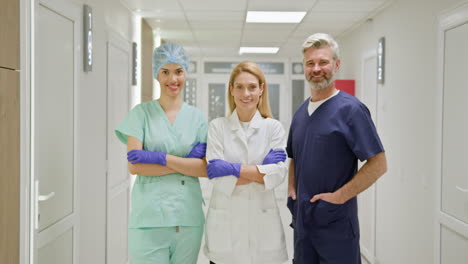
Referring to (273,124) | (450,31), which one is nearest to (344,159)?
(273,124)

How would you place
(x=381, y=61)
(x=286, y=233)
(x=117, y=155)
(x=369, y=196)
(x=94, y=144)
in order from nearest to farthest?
(x=94, y=144), (x=117, y=155), (x=381, y=61), (x=369, y=196), (x=286, y=233)

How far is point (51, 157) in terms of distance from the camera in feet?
7.85

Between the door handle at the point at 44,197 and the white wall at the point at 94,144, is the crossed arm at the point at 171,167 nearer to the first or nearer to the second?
the door handle at the point at 44,197

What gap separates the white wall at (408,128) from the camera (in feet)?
9.96

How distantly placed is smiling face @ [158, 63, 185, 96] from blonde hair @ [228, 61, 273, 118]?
230 millimetres

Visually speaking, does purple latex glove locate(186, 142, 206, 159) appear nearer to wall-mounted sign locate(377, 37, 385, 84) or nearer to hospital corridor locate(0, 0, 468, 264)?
hospital corridor locate(0, 0, 468, 264)

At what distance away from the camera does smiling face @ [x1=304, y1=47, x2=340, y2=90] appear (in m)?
1.97

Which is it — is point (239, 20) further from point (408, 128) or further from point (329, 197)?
point (329, 197)

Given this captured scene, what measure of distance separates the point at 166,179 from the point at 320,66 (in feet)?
2.73

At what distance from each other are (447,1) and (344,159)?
4.78 ft

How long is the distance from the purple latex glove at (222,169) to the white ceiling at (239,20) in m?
2.49

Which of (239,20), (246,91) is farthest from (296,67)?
(246,91)

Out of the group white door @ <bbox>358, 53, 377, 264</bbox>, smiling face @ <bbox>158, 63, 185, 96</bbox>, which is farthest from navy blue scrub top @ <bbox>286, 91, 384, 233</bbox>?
white door @ <bbox>358, 53, 377, 264</bbox>

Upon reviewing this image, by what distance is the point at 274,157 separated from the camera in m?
1.91
